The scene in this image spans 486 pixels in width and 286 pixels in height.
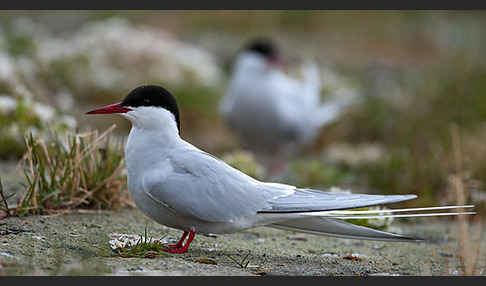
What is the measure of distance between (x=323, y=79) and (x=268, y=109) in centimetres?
308

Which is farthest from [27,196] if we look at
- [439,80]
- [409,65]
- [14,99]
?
[409,65]

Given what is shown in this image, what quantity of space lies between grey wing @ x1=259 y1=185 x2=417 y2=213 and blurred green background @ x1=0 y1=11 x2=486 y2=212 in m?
1.10

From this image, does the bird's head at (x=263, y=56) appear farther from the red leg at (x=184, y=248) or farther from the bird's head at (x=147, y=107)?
the red leg at (x=184, y=248)

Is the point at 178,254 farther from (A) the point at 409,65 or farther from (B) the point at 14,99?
(A) the point at 409,65

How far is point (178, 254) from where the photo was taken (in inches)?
105

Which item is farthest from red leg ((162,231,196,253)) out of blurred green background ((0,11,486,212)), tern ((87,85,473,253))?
blurred green background ((0,11,486,212))

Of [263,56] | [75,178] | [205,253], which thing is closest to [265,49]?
[263,56]

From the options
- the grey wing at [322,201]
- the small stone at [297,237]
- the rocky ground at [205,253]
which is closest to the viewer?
the rocky ground at [205,253]

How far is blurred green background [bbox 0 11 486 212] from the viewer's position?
5.08 metres

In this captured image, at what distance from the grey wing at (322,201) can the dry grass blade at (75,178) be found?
1.11 metres

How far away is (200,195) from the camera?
2611mm

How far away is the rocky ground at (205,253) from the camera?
231 centimetres

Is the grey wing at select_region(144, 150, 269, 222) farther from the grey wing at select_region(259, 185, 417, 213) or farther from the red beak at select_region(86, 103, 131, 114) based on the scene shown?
the red beak at select_region(86, 103, 131, 114)

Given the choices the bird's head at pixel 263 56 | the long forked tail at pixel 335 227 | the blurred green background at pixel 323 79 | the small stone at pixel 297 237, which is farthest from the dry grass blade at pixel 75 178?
the bird's head at pixel 263 56
